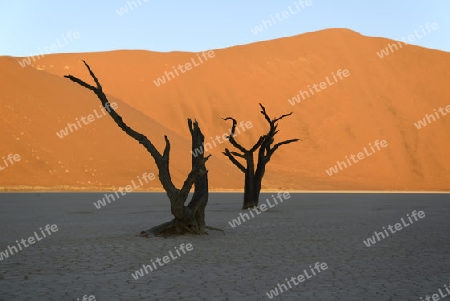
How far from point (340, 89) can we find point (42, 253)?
81.1 metres

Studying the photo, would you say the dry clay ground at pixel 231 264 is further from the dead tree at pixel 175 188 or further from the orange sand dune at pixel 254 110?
the orange sand dune at pixel 254 110

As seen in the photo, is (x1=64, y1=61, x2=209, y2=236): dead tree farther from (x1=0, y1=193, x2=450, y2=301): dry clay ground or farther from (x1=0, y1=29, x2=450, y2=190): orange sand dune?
(x1=0, y1=29, x2=450, y2=190): orange sand dune

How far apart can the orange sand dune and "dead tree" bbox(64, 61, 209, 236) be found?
37.1m

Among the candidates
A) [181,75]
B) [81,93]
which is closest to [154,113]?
[181,75]

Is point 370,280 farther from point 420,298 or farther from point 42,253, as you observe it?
point 42,253

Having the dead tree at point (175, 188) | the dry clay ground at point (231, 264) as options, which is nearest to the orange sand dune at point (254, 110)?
the dead tree at point (175, 188)

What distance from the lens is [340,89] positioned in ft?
294

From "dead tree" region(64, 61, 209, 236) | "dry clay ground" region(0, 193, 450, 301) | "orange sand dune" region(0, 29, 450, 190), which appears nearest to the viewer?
"dry clay ground" region(0, 193, 450, 301)

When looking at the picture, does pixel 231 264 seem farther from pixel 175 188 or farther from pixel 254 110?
pixel 254 110

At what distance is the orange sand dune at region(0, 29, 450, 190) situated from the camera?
184ft

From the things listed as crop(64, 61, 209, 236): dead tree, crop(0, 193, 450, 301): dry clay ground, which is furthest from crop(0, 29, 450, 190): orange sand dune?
crop(0, 193, 450, 301): dry clay ground

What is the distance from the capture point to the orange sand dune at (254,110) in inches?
2205

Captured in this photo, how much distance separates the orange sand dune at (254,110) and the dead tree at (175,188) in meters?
37.1

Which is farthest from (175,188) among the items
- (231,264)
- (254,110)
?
(254,110)
